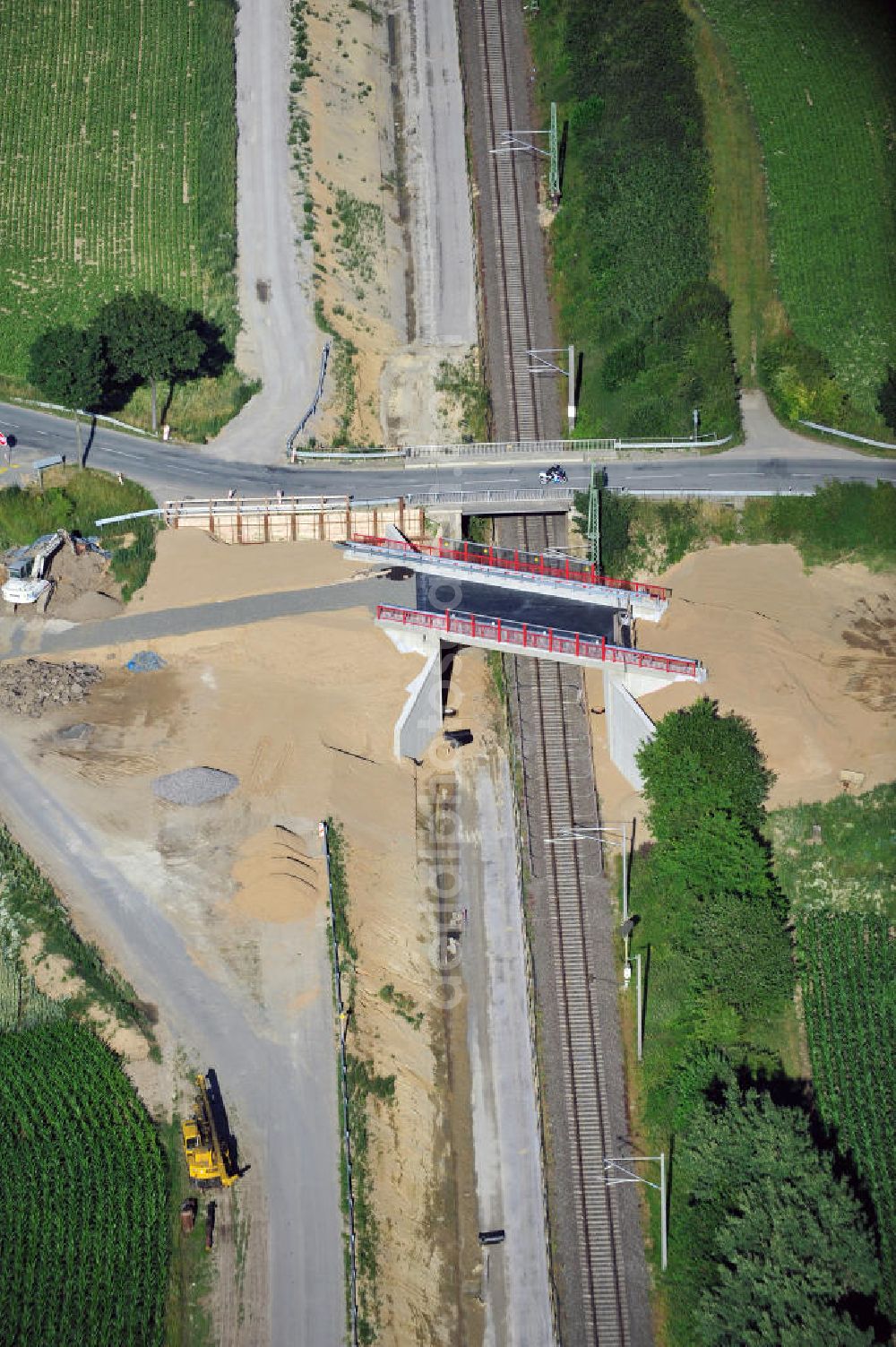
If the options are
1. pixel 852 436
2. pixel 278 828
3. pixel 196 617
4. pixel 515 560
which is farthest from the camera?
pixel 852 436

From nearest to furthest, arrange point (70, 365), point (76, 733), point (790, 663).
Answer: point (76, 733) < point (790, 663) < point (70, 365)

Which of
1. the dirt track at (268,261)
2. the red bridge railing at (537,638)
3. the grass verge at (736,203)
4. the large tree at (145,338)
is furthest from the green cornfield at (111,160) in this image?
the grass verge at (736,203)

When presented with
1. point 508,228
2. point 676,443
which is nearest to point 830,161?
point 508,228

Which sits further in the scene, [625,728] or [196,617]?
[196,617]

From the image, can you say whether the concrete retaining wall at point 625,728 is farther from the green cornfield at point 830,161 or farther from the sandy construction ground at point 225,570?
the green cornfield at point 830,161

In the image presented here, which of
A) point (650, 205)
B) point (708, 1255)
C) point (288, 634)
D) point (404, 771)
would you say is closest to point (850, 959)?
point (708, 1255)

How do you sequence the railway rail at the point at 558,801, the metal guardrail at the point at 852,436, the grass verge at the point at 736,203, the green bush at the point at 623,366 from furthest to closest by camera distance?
the grass verge at the point at 736,203 → the green bush at the point at 623,366 → the metal guardrail at the point at 852,436 → the railway rail at the point at 558,801

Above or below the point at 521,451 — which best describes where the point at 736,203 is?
above

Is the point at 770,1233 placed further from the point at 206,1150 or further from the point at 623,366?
the point at 623,366
